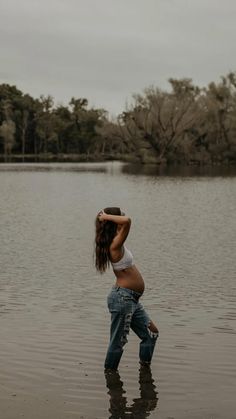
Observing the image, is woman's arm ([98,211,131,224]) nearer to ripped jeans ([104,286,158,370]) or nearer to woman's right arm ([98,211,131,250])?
woman's right arm ([98,211,131,250])

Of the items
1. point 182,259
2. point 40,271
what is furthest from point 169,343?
point 182,259

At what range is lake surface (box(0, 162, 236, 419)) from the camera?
253 inches

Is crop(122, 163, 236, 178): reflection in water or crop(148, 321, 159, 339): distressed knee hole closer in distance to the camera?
crop(148, 321, 159, 339): distressed knee hole

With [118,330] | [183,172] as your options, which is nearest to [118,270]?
[118,330]

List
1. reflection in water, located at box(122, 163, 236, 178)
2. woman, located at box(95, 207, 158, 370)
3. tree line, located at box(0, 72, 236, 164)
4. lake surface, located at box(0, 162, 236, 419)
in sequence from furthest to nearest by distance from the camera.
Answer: tree line, located at box(0, 72, 236, 164), reflection in water, located at box(122, 163, 236, 178), woman, located at box(95, 207, 158, 370), lake surface, located at box(0, 162, 236, 419)

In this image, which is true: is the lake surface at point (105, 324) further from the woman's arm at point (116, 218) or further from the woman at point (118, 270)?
the woman's arm at point (116, 218)

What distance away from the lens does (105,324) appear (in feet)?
32.1

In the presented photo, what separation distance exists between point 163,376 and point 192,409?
1.08m

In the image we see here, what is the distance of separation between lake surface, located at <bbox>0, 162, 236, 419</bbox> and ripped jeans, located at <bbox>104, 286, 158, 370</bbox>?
0.92 feet

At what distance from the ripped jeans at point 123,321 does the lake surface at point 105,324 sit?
28 cm

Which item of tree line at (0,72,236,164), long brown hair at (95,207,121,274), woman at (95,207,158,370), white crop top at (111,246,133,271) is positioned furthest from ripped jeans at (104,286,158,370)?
tree line at (0,72,236,164)

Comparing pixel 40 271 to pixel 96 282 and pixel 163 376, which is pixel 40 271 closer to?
pixel 96 282

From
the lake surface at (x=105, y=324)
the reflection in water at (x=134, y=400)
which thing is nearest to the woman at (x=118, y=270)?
the reflection in water at (x=134, y=400)

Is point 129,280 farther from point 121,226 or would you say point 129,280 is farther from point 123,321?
point 121,226
